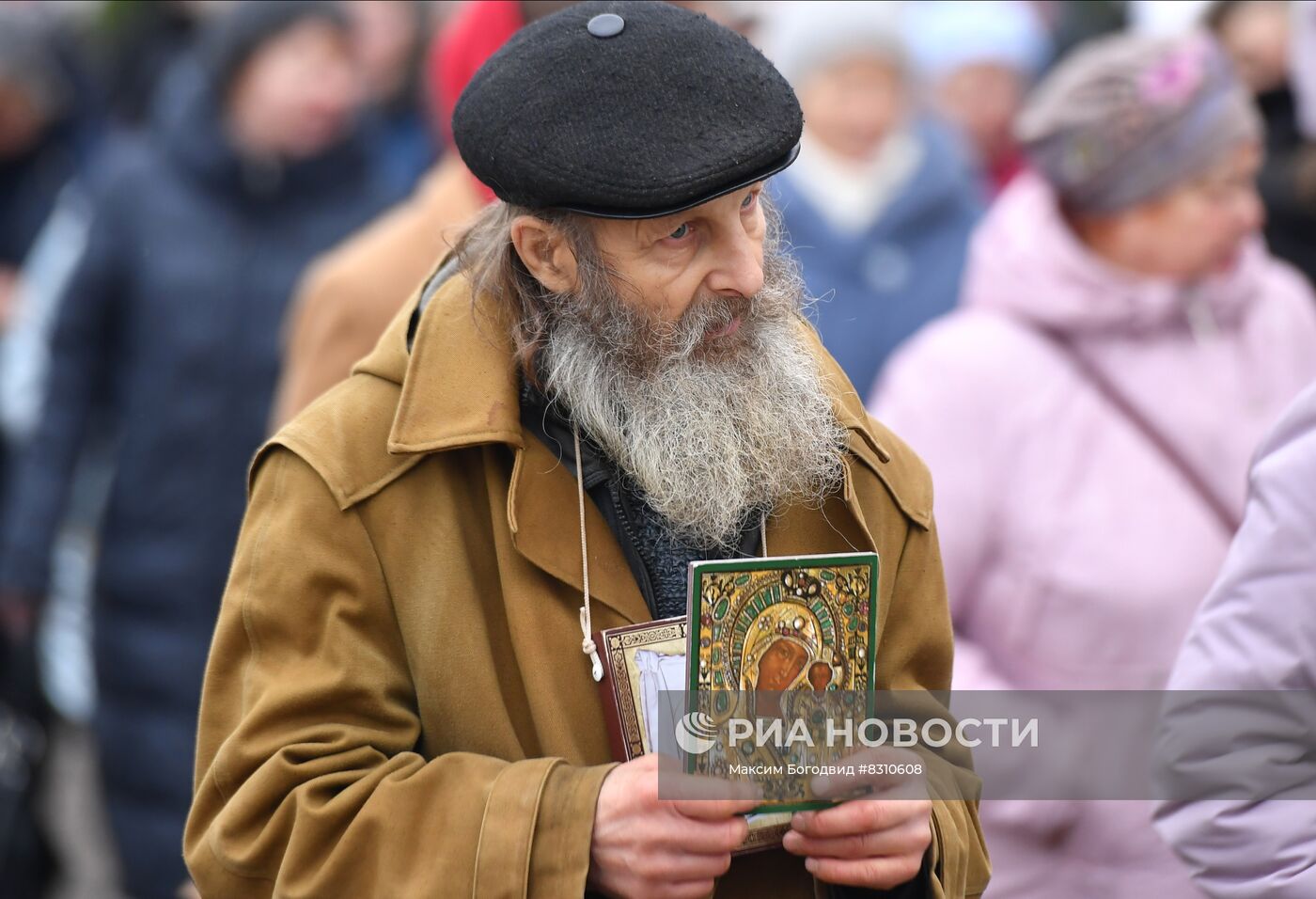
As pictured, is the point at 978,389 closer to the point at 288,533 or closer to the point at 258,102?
the point at 288,533

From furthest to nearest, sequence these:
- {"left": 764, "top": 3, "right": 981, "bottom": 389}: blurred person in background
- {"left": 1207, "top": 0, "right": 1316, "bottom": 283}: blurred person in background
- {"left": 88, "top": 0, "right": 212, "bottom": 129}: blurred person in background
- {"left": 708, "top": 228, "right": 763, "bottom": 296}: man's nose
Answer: {"left": 88, "top": 0, "right": 212, "bottom": 129}: blurred person in background → {"left": 1207, "top": 0, "right": 1316, "bottom": 283}: blurred person in background → {"left": 764, "top": 3, "right": 981, "bottom": 389}: blurred person in background → {"left": 708, "top": 228, "right": 763, "bottom": 296}: man's nose

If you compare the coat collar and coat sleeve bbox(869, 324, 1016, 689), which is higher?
the coat collar

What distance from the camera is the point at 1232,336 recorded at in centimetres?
397

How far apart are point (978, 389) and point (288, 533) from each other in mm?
1838

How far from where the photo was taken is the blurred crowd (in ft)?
11.8

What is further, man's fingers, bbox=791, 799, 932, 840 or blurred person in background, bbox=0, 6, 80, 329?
blurred person in background, bbox=0, 6, 80, 329

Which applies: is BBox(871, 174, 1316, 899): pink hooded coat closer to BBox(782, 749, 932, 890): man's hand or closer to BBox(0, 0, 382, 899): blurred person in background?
BBox(782, 749, 932, 890): man's hand

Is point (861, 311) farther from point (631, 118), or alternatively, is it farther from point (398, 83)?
→ point (398, 83)

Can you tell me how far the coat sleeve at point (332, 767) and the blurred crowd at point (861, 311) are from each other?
24.8 inches

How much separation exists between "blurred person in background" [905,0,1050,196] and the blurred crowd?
1 centimetres


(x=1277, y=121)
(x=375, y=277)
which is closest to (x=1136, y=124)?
(x=375, y=277)

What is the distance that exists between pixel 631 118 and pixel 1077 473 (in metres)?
1.69

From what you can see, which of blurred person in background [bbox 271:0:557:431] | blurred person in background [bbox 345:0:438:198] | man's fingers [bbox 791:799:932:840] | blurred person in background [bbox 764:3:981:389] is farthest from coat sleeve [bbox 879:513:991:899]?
blurred person in background [bbox 345:0:438:198]

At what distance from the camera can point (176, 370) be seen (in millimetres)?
5082
